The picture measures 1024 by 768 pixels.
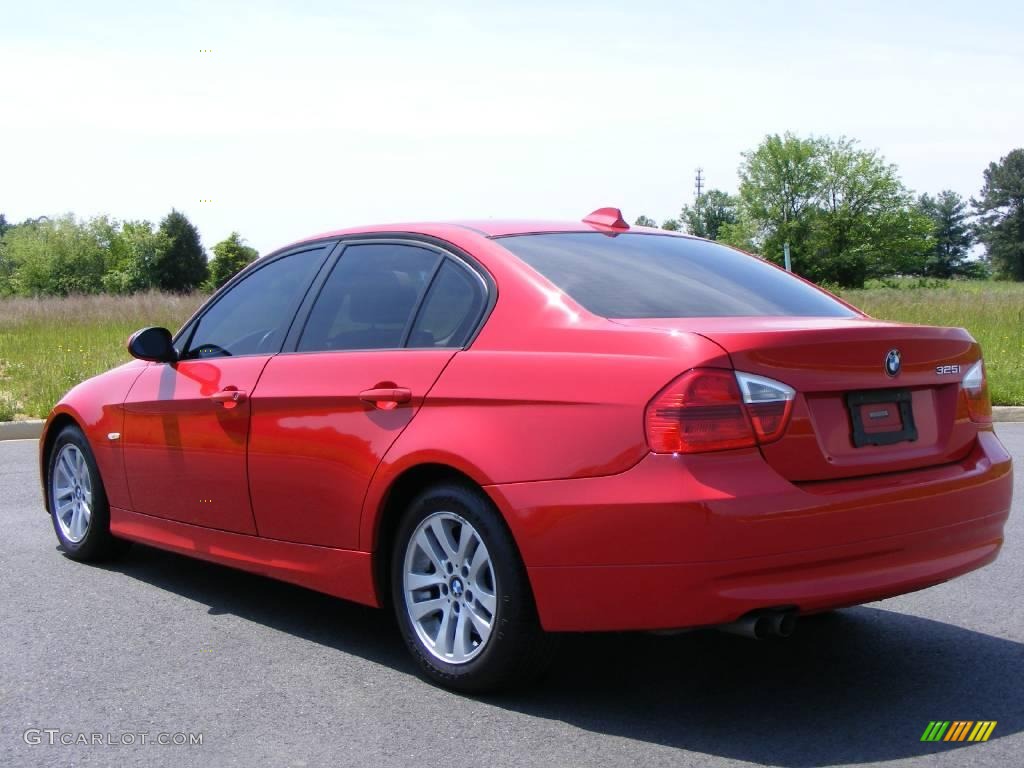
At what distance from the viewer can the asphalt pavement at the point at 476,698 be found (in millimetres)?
3674

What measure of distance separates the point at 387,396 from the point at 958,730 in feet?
6.97

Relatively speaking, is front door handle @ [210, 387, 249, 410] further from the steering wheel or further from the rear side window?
the rear side window

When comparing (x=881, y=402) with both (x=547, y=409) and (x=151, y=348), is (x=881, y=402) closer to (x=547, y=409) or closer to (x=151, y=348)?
(x=547, y=409)

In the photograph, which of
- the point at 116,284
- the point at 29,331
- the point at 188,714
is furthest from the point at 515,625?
the point at 116,284

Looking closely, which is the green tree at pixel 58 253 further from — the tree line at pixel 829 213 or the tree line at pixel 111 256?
the tree line at pixel 829 213

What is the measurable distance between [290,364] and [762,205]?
118 m

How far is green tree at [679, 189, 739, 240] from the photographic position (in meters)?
142

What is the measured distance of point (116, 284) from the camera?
106 m

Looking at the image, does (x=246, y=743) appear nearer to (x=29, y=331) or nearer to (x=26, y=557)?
(x=26, y=557)

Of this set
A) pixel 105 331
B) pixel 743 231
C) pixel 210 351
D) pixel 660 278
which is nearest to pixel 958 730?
pixel 660 278

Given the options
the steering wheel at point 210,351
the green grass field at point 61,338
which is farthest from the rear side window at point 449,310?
the green grass field at point 61,338

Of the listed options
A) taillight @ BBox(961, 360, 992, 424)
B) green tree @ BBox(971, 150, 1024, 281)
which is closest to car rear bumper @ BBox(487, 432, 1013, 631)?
taillight @ BBox(961, 360, 992, 424)

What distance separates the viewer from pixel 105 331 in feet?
74.4

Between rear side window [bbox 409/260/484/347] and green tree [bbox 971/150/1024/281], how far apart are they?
147 metres
